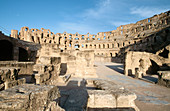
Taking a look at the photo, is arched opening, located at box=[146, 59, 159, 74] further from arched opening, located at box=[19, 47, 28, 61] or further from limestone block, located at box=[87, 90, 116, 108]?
arched opening, located at box=[19, 47, 28, 61]

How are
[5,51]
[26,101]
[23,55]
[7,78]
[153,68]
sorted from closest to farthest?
[26,101]
[7,78]
[153,68]
[5,51]
[23,55]

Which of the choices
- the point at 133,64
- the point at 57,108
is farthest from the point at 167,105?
the point at 133,64

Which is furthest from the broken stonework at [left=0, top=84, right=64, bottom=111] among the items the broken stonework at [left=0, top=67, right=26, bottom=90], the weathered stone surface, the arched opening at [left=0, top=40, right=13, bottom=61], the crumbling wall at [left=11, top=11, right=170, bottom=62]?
the crumbling wall at [left=11, top=11, right=170, bottom=62]

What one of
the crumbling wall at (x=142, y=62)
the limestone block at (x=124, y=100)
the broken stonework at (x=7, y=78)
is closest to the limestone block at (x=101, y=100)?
the limestone block at (x=124, y=100)

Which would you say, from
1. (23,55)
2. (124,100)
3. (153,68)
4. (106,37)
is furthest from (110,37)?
(124,100)

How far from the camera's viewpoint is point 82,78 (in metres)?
7.90

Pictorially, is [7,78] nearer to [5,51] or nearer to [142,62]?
[142,62]

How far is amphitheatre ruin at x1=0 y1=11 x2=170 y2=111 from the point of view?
2.29m

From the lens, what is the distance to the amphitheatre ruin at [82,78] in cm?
229

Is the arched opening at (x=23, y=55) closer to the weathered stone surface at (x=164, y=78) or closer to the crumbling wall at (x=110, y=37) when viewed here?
the crumbling wall at (x=110, y=37)

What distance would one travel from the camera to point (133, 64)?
10.7m

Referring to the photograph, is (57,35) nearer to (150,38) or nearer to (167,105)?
(150,38)

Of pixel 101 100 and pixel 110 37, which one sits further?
pixel 110 37

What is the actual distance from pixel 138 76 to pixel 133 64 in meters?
2.37
